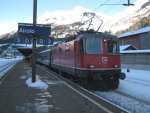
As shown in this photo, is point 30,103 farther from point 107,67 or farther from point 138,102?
point 107,67

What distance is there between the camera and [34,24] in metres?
20.2

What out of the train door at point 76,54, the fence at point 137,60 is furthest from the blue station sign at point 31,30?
the fence at point 137,60

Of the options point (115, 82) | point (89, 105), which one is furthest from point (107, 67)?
point (89, 105)

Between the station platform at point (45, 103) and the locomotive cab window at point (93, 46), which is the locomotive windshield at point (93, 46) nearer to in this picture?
the locomotive cab window at point (93, 46)

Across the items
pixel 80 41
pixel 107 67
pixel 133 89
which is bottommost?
pixel 133 89

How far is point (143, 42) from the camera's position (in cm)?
7081

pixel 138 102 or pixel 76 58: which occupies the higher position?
pixel 76 58

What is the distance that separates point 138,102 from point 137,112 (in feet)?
7.87

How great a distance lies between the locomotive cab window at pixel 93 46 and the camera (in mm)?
17719

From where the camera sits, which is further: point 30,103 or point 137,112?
point 30,103

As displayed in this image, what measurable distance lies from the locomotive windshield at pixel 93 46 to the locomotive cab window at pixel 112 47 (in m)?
0.56

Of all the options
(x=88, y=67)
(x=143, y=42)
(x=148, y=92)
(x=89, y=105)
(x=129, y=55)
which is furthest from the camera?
(x=143, y=42)

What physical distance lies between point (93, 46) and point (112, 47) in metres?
1.18

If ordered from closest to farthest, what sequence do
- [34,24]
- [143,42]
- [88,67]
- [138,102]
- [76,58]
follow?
[138,102], [88,67], [76,58], [34,24], [143,42]
